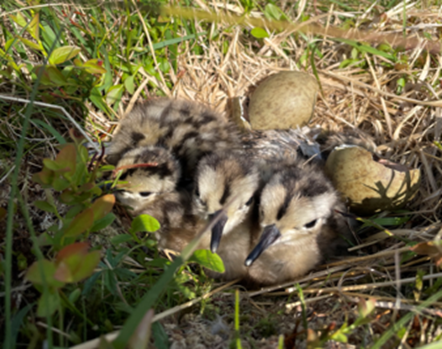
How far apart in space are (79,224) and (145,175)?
0.94 metres

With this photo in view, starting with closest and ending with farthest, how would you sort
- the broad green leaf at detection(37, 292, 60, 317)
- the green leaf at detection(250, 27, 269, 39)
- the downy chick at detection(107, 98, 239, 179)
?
the broad green leaf at detection(37, 292, 60, 317)
the downy chick at detection(107, 98, 239, 179)
the green leaf at detection(250, 27, 269, 39)

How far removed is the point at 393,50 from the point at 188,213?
2.00 m

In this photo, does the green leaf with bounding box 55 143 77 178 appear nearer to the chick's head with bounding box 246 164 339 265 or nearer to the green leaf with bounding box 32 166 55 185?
the green leaf with bounding box 32 166 55 185

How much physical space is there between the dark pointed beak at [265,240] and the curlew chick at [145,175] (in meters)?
0.66

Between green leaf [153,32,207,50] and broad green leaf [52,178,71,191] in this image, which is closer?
broad green leaf [52,178,71,191]

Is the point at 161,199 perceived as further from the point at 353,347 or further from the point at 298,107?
the point at 353,347

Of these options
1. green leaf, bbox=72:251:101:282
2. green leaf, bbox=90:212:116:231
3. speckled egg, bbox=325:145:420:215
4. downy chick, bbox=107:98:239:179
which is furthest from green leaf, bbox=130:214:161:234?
speckled egg, bbox=325:145:420:215

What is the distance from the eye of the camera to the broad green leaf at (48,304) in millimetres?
1089

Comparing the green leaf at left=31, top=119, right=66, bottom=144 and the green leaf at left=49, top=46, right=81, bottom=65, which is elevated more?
the green leaf at left=49, top=46, right=81, bottom=65

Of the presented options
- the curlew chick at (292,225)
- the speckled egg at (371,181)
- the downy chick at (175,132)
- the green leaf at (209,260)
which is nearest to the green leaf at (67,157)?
the green leaf at (209,260)

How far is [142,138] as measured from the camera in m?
2.57

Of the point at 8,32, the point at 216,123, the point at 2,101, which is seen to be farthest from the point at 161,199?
the point at 8,32

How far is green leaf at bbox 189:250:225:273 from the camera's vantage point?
1.58m

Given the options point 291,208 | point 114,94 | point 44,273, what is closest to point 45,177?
point 44,273
